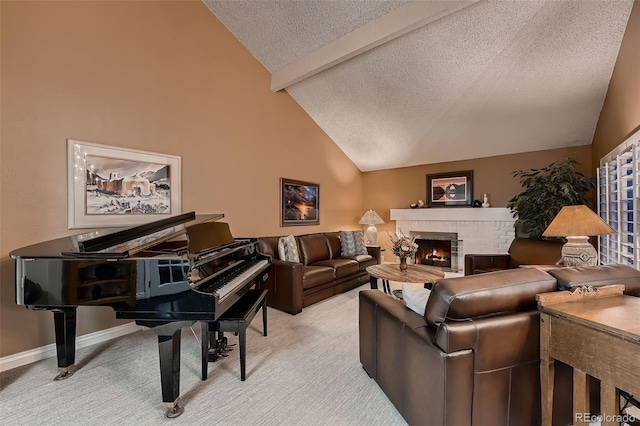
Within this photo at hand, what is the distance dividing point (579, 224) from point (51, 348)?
4867mm

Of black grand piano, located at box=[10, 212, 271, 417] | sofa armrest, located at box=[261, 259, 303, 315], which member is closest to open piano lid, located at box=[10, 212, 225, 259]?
black grand piano, located at box=[10, 212, 271, 417]

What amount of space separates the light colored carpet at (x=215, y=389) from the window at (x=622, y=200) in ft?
9.26

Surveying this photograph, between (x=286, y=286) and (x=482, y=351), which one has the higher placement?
(x=482, y=351)

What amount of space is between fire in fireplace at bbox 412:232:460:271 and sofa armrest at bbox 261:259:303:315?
10.5 ft

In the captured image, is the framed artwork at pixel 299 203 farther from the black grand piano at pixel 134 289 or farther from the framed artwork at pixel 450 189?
the black grand piano at pixel 134 289

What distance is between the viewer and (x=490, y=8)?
310 centimetres

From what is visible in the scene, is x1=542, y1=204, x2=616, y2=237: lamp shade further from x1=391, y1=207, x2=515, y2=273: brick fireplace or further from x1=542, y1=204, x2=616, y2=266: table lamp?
x1=391, y1=207, x2=515, y2=273: brick fireplace

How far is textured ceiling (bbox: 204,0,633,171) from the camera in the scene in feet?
10.4

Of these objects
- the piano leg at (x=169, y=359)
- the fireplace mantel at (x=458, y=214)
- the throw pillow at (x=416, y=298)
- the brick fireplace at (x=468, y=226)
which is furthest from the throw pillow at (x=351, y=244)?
the piano leg at (x=169, y=359)

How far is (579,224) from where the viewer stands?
242 cm

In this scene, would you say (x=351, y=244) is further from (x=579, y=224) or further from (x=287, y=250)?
(x=579, y=224)

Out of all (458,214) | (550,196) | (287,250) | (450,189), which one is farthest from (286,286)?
(450,189)

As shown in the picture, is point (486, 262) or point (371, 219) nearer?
point (486, 262)

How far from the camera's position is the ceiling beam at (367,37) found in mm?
3121
